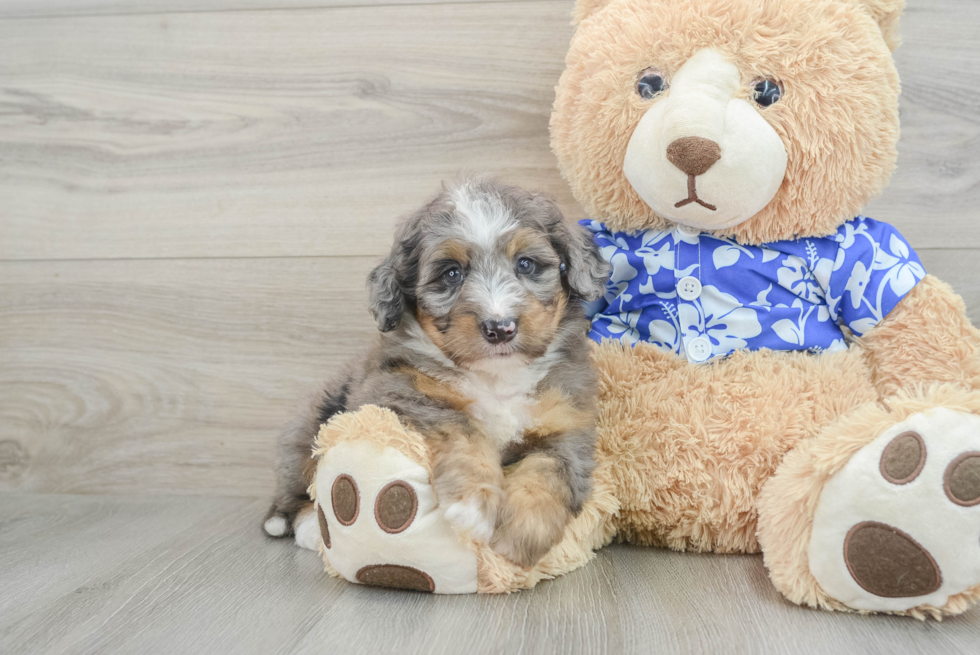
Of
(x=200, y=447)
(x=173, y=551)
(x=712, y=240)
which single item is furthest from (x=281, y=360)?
(x=712, y=240)

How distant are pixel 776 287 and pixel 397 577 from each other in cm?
115

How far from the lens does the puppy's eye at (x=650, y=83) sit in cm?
185

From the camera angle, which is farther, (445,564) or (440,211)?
(440,211)

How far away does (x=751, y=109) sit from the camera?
1765 millimetres

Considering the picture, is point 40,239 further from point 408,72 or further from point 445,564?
point 445,564

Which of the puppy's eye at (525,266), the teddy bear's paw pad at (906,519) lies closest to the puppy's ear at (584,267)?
the puppy's eye at (525,266)

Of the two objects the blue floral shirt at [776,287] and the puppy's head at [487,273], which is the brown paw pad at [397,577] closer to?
the puppy's head at [487,273]

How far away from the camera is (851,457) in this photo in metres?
1.49

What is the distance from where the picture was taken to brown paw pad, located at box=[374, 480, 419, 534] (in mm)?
1549

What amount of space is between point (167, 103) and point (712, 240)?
1835 mm

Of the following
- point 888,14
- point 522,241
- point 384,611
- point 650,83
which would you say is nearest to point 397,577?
point 384,611

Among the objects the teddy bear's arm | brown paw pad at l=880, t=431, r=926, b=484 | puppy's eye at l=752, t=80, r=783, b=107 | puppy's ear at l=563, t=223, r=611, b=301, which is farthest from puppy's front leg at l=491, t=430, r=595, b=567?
puppy's eye at l=752, t=80, r=783, b=107

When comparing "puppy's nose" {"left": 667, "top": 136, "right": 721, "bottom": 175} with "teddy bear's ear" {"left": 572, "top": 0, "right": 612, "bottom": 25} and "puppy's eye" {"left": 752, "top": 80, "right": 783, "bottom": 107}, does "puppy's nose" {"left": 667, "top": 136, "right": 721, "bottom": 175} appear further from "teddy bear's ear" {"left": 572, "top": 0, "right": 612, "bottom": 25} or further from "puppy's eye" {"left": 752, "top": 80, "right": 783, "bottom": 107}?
"teddy bear's ear" {"left": 572, "top": 0, "right": 612, "bottom": 25}

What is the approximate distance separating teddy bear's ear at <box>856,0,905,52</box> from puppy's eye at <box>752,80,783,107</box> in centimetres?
31
